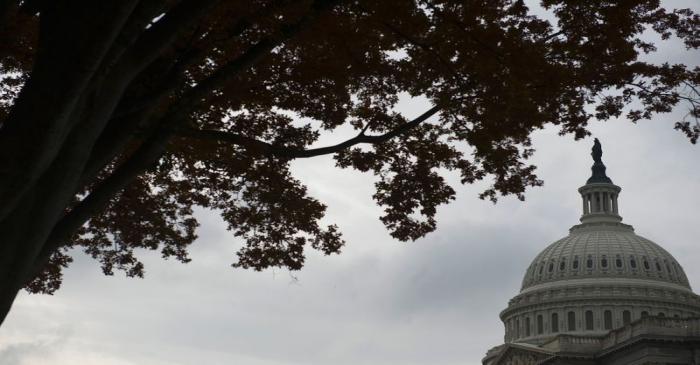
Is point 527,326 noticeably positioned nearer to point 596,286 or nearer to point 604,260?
point 596,286

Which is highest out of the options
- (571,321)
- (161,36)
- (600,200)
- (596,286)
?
(600,200)

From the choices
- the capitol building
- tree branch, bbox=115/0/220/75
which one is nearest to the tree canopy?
tree branch, bbox=115/0/220/75

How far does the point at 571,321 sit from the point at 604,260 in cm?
1021

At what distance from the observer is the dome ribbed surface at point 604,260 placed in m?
136

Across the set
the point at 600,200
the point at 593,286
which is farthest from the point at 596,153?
the point at 593,286

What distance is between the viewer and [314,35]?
13492mm

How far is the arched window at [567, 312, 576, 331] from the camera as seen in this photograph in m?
132

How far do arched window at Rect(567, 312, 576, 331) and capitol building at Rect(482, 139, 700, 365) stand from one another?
0.02 meters

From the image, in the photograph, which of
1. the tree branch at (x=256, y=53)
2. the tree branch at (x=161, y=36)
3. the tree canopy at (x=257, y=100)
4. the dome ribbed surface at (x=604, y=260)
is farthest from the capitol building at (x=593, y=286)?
the tree branch at (x=161, y=36)

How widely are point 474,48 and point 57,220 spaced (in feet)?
19.4

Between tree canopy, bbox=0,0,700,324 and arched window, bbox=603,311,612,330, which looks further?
arched window, bbox=603,311,612,330

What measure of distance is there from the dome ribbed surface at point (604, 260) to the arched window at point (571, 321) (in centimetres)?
568

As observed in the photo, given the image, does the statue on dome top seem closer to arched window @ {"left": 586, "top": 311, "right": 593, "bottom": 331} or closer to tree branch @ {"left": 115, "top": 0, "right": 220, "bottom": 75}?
arched window @ {"left": 586, "top": 311, "right": 593, "bottom": 331}

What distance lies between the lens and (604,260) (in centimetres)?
13712
